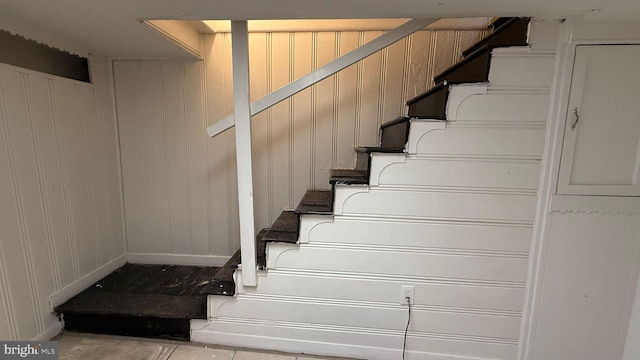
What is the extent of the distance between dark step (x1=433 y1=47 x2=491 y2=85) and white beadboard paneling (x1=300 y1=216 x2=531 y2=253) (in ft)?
2.61

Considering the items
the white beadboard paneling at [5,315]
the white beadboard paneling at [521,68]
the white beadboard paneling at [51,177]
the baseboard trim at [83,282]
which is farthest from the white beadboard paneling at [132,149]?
the white beadboard paneling at [521,68]

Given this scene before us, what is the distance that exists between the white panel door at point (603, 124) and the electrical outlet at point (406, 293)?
93 centimetres

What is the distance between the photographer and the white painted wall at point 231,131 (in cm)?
198

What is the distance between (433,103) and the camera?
1540mm

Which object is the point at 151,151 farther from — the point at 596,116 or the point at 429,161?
the point at 596,116

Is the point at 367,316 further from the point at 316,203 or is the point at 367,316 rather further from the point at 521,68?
the point at 521,68

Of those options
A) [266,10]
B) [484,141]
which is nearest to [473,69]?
[484,141]

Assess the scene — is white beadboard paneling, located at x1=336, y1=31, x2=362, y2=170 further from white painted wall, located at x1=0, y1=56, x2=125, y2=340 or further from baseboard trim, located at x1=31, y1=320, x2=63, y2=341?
baseboard trim, located at x1=31, y1=320, x2=63, y2=341

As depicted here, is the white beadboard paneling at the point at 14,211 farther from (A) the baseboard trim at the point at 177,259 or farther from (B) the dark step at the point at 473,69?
(B) the dark step at the point at 473,69

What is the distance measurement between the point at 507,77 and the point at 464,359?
1.64m

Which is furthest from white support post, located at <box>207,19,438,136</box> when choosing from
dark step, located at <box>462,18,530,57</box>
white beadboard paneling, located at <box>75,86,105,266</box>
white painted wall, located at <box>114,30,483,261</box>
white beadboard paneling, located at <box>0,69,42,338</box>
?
white beadboard paneling, located at <box>75,86,105,266</box>

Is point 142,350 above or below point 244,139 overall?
below

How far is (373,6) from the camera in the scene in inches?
46.8

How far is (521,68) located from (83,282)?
3142 mm
